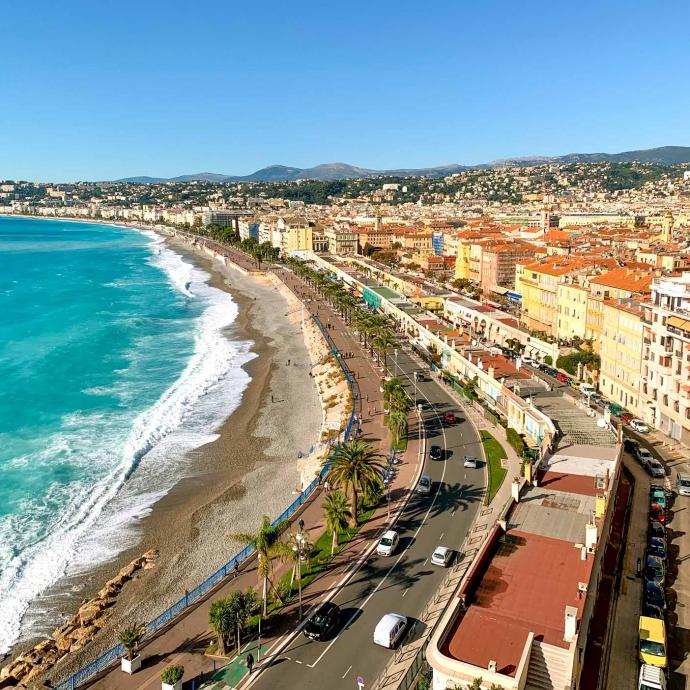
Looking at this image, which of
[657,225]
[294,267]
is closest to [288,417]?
[294,267]

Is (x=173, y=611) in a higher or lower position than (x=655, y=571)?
lower

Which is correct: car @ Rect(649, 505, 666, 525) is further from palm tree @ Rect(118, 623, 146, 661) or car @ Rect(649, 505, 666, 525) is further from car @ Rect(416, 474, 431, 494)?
palm tree @ Rect(118, 623, 146, 661)

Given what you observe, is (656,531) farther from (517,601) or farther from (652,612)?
(517,601)

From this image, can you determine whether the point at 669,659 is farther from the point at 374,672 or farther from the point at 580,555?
the point at 374,672

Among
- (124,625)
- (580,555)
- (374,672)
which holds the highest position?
(580,555)

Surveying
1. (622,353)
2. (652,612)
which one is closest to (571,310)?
(622,353)

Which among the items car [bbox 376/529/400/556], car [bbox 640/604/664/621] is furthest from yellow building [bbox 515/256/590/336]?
car [bbox 640/604/664/621]

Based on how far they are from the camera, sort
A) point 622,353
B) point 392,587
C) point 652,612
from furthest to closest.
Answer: point 622,353
point 392,587
point 652,612
